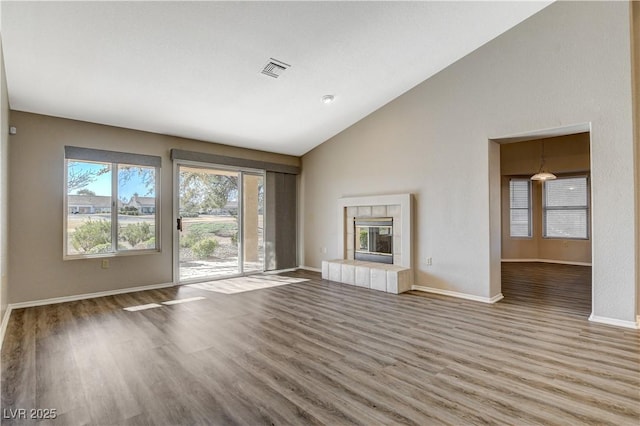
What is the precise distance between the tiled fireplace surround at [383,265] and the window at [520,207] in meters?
5.06

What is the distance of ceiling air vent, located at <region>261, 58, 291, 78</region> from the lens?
3943 millimetres

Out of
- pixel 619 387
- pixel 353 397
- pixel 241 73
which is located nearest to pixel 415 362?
pixel 353 397

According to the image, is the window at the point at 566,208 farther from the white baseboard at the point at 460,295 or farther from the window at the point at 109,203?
the window at the point at 109,203

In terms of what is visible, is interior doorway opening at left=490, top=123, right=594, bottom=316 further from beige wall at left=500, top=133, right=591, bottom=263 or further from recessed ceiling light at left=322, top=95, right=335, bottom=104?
recessed ceiling light at left=322, top=95, right=335, bottom=104

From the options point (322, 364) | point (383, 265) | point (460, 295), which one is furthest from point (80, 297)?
point (460, 295)

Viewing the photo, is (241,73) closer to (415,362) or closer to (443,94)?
(443,94)

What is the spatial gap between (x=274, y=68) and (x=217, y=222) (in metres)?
3.19

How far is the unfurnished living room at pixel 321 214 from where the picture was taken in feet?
7.28

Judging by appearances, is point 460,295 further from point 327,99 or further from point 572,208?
point 572,208

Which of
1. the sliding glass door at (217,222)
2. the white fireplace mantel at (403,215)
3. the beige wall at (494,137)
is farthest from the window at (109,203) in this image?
the white fireplace mantel at (403,215)

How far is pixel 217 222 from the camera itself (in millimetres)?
6066

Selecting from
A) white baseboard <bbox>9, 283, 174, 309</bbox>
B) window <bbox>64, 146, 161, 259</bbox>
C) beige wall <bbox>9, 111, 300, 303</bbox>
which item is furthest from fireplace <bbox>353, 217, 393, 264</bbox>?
beige wall <bbox>9, 111, 300, 303</bbox>

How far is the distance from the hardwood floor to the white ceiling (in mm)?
2787

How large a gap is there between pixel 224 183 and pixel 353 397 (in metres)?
5.01
